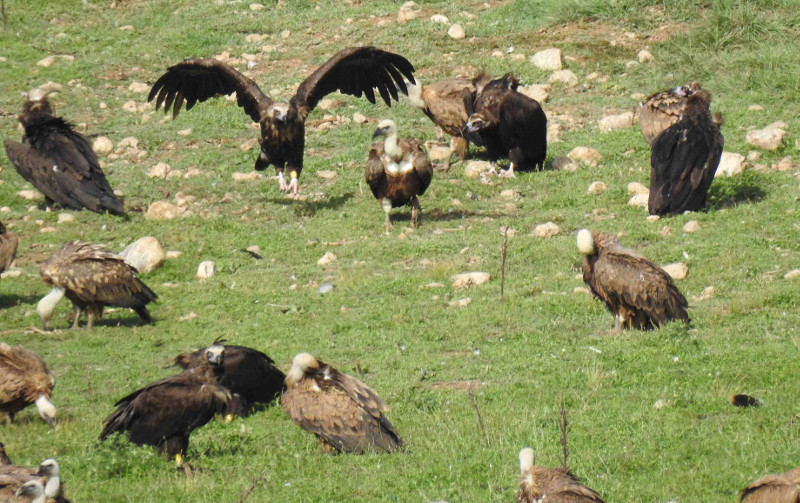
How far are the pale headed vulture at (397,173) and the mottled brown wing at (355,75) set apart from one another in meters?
1.69

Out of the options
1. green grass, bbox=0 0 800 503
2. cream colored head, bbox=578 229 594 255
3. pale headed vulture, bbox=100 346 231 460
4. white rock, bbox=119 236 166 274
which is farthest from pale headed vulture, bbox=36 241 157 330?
cream colored head, bbox=578 229 594 255

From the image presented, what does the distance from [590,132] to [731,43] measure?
389 centimetres

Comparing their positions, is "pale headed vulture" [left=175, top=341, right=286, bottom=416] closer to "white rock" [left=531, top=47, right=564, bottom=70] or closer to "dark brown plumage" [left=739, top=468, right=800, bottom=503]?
"dark brown plumage" [left=739, top=468, right=800, bottom=503]

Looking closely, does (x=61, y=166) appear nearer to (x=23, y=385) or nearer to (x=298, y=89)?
(x=298, y=89)

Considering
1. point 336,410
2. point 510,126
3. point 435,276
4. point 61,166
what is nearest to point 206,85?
point 61,166

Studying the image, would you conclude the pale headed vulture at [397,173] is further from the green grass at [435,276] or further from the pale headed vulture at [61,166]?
the pale headed vulture at [61,166]

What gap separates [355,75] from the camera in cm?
1612

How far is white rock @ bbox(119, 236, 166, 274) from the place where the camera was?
43.3 ft

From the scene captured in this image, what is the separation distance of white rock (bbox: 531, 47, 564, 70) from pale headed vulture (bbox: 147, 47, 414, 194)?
4258 mm

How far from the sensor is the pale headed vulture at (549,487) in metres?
5.27

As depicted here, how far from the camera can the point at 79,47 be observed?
22562 millimetres

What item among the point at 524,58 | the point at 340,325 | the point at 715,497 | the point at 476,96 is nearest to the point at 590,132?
the point at 476,96

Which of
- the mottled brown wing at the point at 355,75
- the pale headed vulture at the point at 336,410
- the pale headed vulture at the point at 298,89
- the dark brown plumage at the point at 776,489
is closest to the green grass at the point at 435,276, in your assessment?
the pale headed vulture at the point at 336,410

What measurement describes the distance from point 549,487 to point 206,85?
40.7 feet
